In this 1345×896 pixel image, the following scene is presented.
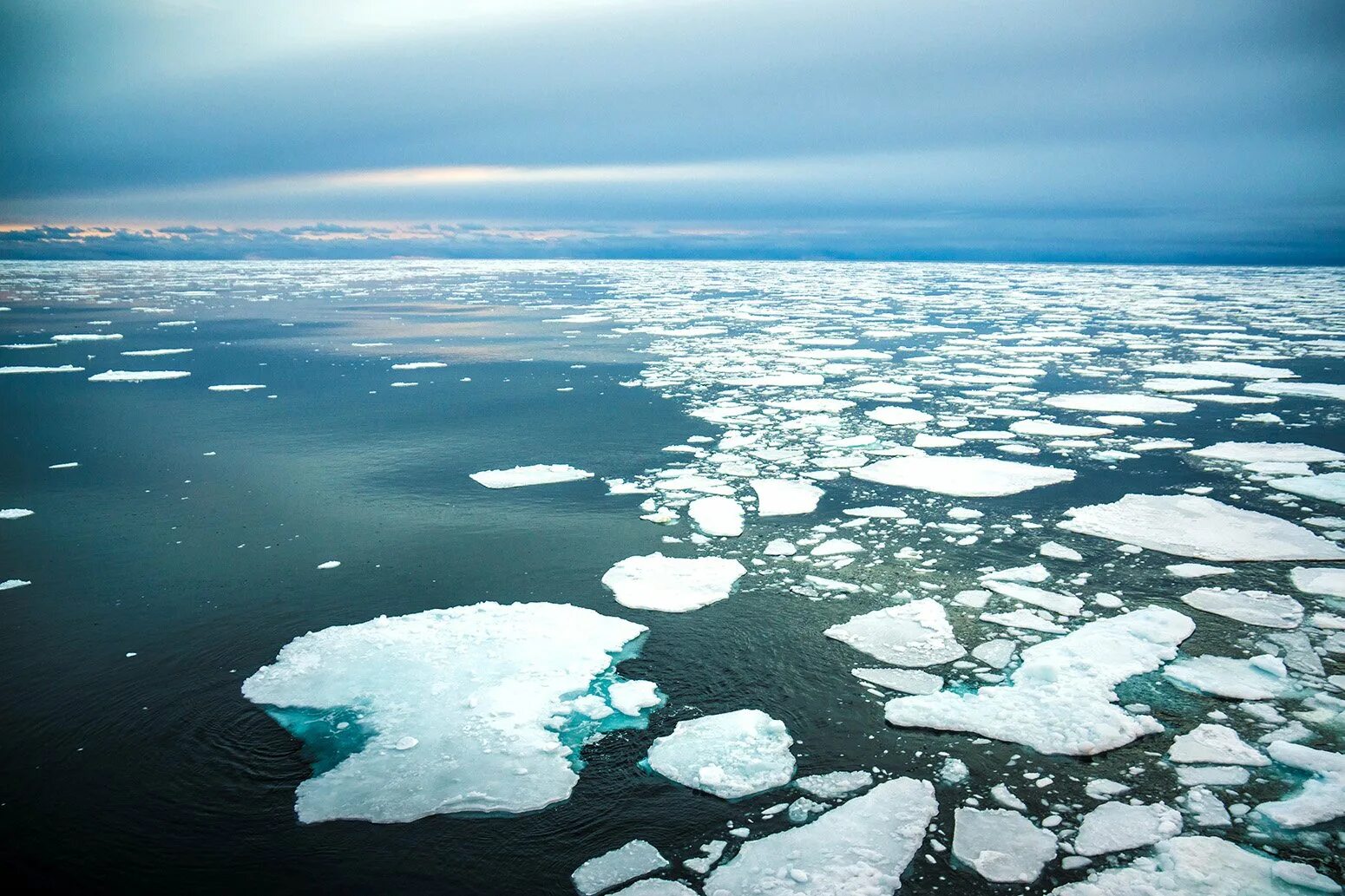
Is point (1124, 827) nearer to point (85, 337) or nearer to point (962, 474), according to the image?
point (962, 474)

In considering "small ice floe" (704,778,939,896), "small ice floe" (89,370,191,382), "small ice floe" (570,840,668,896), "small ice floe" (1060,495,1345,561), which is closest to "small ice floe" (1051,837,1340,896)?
"small ice floe" (704,778,939,896)

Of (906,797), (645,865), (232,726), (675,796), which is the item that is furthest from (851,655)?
(232,726)

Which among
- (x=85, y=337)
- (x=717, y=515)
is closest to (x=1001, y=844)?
(x=717, y=515)

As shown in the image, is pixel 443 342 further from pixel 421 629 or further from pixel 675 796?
pixel 675 796

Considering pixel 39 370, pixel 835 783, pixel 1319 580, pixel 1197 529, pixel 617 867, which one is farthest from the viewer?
pixel 39 370

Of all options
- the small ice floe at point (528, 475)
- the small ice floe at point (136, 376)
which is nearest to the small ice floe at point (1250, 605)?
the small ice floe at point (528, 475)

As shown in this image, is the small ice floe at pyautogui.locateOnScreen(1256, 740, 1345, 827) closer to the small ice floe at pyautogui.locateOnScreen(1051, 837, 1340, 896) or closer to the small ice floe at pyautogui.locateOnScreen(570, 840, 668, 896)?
the small ice floe at pyautogui.locateOnScreen(1051, 837, 1340, 896)

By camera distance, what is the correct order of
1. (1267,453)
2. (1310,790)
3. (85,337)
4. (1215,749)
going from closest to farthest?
(1310,790), (1215,749), (1267,453), (85,337)
